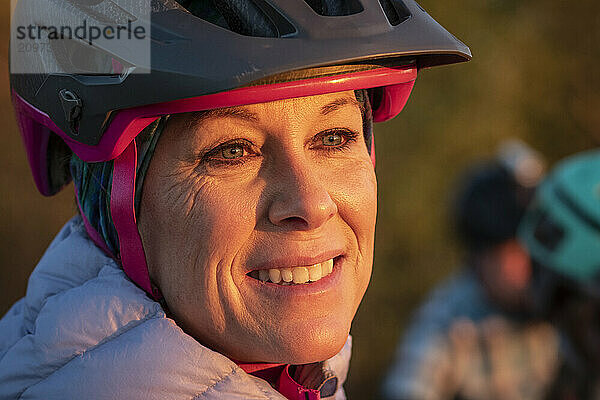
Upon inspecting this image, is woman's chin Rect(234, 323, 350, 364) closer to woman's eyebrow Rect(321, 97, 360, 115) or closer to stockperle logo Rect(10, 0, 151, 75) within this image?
woman's eyebrow Rect(321, 97, 360, 115)

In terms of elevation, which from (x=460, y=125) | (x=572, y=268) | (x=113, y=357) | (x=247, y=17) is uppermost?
(x=247, y=17)

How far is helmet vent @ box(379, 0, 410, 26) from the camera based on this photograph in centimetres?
208

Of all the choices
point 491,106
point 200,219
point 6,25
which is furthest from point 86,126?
point 491,106

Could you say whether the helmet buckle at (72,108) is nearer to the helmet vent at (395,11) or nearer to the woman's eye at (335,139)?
the woman's eye at (335,139)

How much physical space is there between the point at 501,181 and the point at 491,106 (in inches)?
123

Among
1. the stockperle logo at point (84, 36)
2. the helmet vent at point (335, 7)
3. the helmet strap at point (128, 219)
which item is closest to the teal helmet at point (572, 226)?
the helmet vent at point (335, 7)

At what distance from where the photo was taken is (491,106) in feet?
28.8

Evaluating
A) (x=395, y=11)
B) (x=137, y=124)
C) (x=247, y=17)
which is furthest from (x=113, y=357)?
(x=395, y=11)

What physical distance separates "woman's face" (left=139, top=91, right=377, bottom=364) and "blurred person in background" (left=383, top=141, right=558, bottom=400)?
3612 mm

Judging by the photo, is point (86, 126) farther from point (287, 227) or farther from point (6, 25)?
point (6, 25)

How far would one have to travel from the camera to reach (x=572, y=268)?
14.8 ft

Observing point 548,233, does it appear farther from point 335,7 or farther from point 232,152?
point 232,152

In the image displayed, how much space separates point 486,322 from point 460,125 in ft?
11.6

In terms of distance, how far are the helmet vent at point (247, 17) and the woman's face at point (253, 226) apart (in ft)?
0.61
